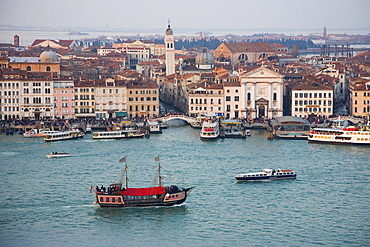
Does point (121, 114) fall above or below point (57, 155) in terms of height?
above

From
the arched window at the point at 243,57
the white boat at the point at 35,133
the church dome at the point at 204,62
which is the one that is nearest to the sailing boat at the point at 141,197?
the white boat at the point at 35,133

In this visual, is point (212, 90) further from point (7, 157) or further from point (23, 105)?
point (7, 157)

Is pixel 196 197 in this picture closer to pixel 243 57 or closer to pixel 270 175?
pixel 270 175

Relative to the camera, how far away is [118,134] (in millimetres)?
39281

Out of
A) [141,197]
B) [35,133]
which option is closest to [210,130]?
[35,133]

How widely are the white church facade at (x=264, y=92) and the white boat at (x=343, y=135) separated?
7128mm

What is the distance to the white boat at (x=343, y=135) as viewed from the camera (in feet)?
121

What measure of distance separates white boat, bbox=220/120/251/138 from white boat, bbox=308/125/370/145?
3.28 m

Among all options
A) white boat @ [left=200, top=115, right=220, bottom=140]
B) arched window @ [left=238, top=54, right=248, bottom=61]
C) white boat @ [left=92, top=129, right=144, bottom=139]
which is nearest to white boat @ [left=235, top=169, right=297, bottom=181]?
white boat @ [left=200, top=115, right=220, bottom=140]

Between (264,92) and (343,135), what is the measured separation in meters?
Answer: 8.83

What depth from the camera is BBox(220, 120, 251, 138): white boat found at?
129 ft

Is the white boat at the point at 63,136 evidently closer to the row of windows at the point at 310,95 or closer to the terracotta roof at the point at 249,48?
the row of windows at the point at 310,95

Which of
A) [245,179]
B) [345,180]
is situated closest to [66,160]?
[245,179]

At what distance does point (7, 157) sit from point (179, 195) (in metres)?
10.5
